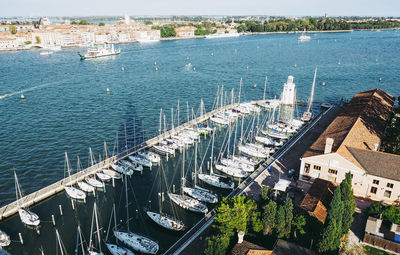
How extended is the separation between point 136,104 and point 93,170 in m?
37.0

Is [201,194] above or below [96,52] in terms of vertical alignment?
below

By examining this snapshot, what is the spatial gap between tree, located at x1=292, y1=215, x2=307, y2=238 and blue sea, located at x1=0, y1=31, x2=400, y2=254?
1308cm

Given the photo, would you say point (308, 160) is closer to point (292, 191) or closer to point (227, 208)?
point (292, 191)

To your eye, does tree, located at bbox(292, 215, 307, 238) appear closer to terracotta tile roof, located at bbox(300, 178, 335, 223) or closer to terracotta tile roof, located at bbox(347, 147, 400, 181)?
terracotta tile roof, located at bbox(300, 178, 335, 223)

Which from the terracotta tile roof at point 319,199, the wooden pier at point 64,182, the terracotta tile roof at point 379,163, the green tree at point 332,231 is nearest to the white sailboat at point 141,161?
the wooden pier at point 64,182

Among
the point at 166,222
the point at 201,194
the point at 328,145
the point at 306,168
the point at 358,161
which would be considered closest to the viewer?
the point at 166,222

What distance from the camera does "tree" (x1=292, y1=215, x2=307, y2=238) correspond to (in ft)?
92.6

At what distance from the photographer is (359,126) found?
4556cm

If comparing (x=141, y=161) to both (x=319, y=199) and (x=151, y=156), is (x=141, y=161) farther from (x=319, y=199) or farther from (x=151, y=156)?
(x=319, y=199)

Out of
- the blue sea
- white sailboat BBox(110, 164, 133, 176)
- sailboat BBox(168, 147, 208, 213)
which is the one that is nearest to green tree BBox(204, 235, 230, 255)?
the blue sea

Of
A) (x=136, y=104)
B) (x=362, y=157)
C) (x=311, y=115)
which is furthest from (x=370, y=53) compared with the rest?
(x=362, y=157)

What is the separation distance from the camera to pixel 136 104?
81312 millimetres

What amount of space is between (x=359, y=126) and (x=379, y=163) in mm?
10674

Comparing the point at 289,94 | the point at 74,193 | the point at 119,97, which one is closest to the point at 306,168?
the point at 74,193
